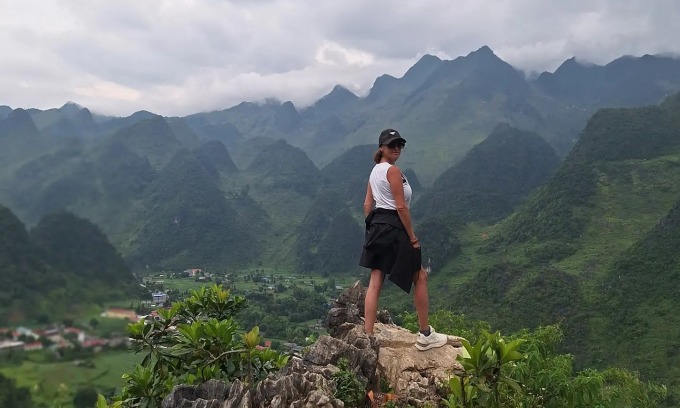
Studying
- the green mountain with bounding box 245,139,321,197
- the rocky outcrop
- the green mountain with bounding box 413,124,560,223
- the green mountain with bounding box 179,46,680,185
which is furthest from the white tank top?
the green mountain with bounding box 179,46,680,185

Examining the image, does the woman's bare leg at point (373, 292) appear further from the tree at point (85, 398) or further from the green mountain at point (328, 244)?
the green mountain at point (328, 244)

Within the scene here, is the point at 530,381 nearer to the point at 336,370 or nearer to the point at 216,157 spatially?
the point at 336,370

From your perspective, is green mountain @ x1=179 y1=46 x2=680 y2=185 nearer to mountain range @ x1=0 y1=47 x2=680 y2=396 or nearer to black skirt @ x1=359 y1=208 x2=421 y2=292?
mountain range @ x1=0 y1=47 x2=680 y2=396

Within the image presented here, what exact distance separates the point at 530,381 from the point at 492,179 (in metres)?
91.3

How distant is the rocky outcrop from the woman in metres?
0.39

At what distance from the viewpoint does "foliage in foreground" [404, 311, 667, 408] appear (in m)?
2.79

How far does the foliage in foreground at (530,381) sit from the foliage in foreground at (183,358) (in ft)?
5.04

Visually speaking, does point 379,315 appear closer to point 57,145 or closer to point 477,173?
point 57,145

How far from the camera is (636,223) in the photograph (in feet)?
139

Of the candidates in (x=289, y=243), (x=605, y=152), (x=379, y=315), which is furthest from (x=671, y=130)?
(x=379, y=315)

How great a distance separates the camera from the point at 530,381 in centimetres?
350

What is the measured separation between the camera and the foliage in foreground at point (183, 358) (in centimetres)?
351

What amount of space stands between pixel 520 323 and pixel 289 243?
53973 millimetres

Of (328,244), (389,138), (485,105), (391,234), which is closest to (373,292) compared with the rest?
(391,234)
